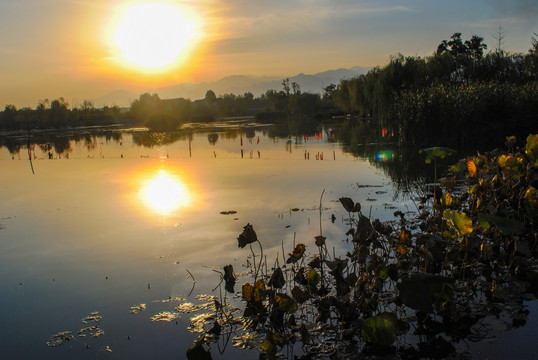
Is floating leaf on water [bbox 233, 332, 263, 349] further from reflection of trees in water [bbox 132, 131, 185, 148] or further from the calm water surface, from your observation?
reflection of trees in water [bbox 132, 131, 185, 148]

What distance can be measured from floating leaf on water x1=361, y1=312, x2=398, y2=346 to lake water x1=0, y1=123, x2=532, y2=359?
1.22 m

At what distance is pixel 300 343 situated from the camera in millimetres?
4941

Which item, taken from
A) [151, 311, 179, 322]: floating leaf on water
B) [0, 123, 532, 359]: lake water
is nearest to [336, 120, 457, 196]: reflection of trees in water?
[0, 123, 532, 359]: lake water

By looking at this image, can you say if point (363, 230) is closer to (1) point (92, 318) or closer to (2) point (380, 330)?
(2) point (380, 330)

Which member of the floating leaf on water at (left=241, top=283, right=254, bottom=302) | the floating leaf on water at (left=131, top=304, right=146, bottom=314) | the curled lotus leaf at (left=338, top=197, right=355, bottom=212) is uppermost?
the curled lotus leaf at (left=338, top=197, right=355, bottom=212)

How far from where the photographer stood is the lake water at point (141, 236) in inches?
218

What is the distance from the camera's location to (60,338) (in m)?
5.36

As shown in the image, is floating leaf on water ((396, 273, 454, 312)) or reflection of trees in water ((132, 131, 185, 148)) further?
reflection of trees in water ((132, 131, 185, 148))

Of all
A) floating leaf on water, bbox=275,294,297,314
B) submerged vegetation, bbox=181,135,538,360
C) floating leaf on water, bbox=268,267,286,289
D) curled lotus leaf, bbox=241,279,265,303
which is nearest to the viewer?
submerged vegetation, bbox=181,135,538,360

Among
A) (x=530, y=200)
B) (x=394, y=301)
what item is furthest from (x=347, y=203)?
(x=530, y=200)

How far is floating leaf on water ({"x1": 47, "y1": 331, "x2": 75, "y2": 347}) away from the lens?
17.3 ft

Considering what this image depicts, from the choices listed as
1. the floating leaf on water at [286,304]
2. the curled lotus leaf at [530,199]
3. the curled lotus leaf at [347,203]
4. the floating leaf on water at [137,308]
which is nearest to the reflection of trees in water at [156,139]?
the floating leaf on water at [137,308]

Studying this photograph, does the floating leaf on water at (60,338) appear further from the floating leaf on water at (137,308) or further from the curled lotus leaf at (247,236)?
the curled lotus leaf at (247,236)

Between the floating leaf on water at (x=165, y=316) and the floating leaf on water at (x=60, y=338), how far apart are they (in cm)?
94
